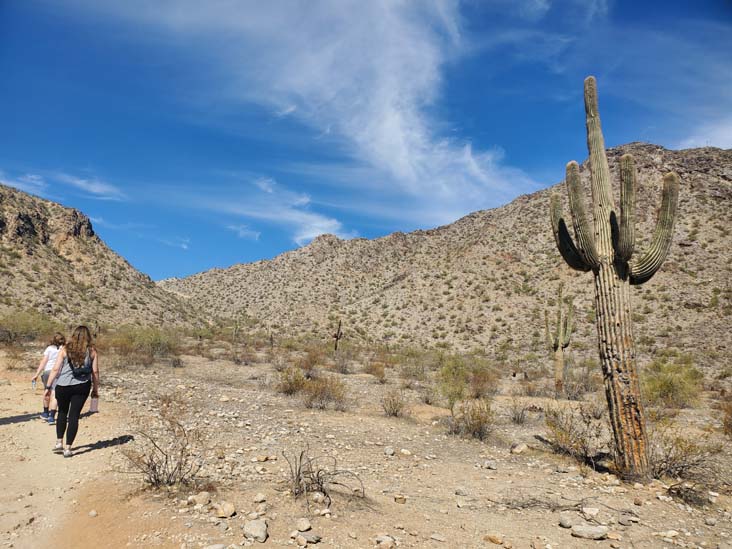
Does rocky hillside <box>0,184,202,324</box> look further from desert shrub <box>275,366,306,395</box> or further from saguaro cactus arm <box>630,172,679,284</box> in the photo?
saguaro cactus arm <box>630,172,679,284</box>

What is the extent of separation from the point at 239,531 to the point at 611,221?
713cm

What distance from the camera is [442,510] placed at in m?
5.59

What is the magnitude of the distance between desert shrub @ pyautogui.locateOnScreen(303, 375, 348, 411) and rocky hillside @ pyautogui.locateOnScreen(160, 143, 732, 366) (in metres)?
22.1

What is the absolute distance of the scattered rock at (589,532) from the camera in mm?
4852

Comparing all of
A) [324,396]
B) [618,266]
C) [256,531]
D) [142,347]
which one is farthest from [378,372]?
[256,531]

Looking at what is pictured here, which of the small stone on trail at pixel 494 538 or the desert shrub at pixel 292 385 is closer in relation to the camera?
the small stone on trail at pixel 494 538

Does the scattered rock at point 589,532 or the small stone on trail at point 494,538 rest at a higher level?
the scattered rock at point 589,532

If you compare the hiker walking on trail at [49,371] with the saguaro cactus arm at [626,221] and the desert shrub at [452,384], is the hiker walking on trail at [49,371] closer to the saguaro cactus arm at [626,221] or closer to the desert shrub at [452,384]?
the desert shrub at [452,384]

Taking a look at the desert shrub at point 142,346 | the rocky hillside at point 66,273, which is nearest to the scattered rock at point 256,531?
the desert shrub at point 142,346

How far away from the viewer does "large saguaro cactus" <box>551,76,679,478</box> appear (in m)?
6.94

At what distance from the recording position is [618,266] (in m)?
7.49

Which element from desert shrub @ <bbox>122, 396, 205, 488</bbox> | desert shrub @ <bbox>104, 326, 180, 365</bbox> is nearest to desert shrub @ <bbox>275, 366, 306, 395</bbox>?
desert shrub @ <bbox>122, 396, 205, 488</bbox>

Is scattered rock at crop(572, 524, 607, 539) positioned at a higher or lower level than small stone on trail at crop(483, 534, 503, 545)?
higher

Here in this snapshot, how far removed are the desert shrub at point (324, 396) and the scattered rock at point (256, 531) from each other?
6.85 meters
